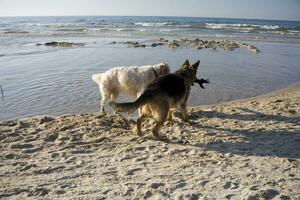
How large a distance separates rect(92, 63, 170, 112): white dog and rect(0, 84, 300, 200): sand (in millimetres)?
618

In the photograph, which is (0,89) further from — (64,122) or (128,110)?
(128,110)

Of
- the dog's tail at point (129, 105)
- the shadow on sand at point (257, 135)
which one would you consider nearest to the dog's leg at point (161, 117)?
the dog's tail at point (129, 105)

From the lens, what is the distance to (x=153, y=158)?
547 cm

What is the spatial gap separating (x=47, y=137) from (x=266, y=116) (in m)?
4.81

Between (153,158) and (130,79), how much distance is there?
255cm

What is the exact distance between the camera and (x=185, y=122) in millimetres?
7426

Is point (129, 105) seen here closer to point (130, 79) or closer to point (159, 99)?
point (159, 99)

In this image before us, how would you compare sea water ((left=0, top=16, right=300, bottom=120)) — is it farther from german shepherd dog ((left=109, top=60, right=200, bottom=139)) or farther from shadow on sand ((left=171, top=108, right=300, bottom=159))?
german shepherd dog ((left=109, top=60, right=200, bottom=139))

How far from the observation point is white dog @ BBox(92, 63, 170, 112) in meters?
7.52

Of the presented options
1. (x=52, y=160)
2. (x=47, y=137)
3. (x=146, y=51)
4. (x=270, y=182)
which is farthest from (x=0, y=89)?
(x=146, y=51)

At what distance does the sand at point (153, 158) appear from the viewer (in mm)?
4426

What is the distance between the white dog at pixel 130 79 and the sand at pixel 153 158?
0.62 meters

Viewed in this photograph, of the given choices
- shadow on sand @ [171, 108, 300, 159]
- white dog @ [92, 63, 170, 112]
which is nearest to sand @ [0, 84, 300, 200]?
shadow on sand @ [171, 108, 300, 159]

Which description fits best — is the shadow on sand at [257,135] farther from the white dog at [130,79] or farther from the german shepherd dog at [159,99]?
the white dog at [130,79]
